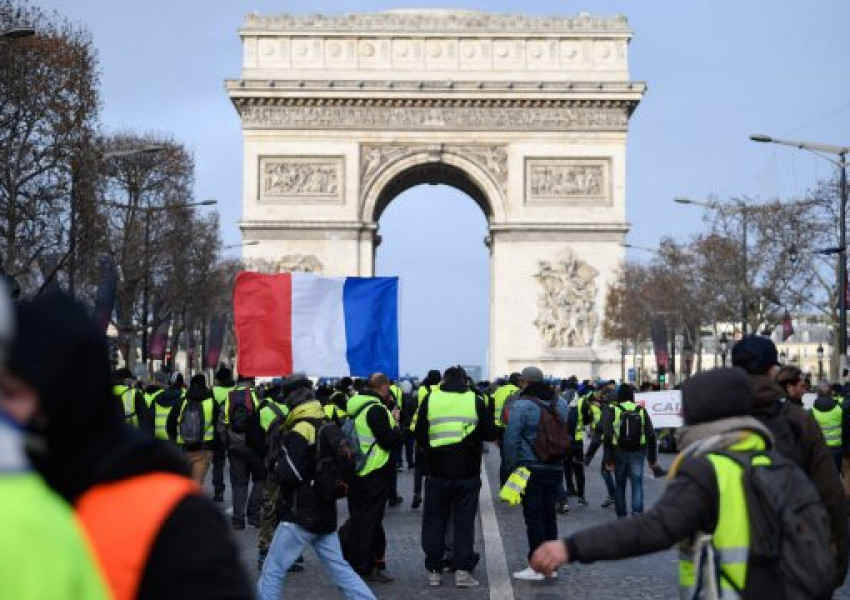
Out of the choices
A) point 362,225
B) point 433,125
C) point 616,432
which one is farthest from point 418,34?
point 616,432

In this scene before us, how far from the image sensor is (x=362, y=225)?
188 ft

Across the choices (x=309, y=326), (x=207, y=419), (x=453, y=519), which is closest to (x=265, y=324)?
(x=309, y=326)

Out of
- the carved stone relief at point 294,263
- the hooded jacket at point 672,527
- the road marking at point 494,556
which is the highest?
the carved stone relief at point 294,263

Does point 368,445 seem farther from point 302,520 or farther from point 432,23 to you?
point 432,23

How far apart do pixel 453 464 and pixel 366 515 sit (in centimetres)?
78

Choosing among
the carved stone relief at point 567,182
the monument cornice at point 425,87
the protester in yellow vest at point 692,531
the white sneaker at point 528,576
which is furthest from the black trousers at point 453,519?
the carved stone relief at point 567,182

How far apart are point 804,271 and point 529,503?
1654 inches

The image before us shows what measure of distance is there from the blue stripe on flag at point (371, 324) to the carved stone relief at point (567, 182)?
1772 inches

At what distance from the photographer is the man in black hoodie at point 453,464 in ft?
40.3

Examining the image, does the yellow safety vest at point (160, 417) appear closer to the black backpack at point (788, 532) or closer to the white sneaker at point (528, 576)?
Answer: the white sneaker at point (528, 576)

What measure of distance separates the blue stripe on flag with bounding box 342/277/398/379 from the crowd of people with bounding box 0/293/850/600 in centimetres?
22

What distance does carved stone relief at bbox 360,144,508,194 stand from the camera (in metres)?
57.8

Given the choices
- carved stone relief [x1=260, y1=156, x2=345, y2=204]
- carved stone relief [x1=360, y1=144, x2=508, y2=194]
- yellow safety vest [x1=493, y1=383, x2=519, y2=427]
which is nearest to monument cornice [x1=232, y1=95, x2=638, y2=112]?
carved stone relief [x1=360, y1=144, x2=508, y2=194]

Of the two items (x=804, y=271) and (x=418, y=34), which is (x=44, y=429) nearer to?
(x=804, y=271)
